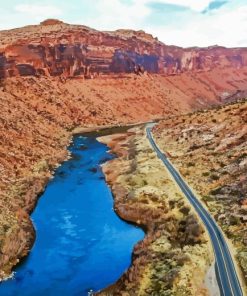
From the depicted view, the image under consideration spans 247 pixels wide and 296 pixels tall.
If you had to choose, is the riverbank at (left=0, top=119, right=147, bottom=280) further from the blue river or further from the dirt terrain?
the blue river

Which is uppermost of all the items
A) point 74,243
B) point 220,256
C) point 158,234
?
A: point 220,256

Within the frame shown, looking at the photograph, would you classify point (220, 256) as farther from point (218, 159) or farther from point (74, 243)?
point (218, 159)

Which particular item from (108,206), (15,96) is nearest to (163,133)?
(15,96)

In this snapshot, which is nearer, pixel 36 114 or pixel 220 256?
pixel 220 256

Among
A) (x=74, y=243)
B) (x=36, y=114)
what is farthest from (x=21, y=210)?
(x=36, y=114)

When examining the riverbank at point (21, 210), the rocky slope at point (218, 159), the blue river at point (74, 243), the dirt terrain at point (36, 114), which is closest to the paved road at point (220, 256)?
the rocky slope at point (218, 159)

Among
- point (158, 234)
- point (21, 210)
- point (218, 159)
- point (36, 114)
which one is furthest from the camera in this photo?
point (36, 114)

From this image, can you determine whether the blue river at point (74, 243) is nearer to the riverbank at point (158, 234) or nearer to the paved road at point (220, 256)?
the riverbank at point (158, 234)
